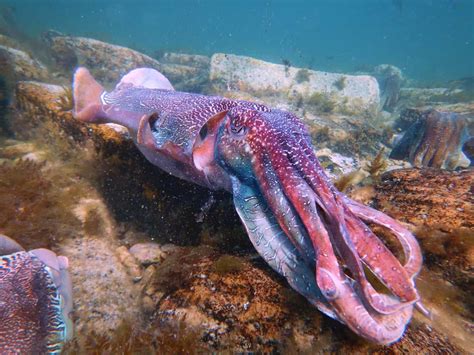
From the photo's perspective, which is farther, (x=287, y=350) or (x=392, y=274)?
(x=287, y=350)

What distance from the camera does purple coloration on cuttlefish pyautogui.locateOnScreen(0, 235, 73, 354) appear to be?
2529 millimetres

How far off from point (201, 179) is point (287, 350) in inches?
73.8

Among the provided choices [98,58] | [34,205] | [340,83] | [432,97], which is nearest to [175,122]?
[34,205]

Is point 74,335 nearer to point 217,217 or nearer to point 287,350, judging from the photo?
point 217,217

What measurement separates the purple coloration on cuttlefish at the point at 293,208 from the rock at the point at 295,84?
11725 mm

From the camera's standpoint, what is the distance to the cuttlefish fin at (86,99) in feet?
13.6

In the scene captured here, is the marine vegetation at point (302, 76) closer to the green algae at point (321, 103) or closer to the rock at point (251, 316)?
the green algae at point (321, 103)

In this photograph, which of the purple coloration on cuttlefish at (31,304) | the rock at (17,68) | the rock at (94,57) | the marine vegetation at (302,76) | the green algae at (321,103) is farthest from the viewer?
the marine vegetation at (302,76)

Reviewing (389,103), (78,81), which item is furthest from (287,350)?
(389,103)

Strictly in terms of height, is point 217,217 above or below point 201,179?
below

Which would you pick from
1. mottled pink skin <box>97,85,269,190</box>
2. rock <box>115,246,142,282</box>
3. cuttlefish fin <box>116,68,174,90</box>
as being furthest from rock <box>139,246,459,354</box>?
cuttlefish fin <box>116,68,174,90</box>

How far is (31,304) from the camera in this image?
108 inches

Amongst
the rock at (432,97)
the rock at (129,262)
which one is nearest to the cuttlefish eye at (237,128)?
the rock at (129,262)

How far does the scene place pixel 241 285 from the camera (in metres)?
2.58
